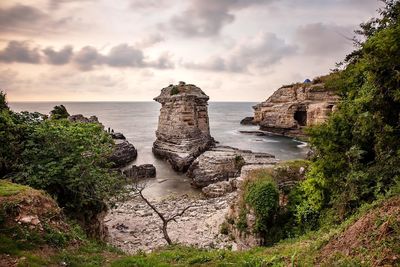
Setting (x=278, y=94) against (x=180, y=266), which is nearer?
(x=180, y=266)

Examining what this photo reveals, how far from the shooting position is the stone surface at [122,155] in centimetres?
3819

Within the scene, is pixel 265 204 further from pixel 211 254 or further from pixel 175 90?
pixel 175 90

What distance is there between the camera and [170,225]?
62.0ft

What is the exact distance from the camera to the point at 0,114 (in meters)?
12.7

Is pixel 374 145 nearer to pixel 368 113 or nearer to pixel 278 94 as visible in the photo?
pixel 368 113

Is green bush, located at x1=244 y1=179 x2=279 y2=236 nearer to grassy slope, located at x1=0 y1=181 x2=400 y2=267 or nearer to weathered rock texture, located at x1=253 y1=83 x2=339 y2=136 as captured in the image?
grassy slope, located at x1=0 y1=181 x2=400 y2=267

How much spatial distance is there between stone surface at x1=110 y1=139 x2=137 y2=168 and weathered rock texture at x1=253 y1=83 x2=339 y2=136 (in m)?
26.9

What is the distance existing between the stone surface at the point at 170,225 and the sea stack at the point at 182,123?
51.4 ft

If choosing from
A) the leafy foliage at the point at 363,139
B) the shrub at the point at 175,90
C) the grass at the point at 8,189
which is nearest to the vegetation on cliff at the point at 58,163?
the grass at the point at 8,189

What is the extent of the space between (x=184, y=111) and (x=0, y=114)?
2948 centimetres

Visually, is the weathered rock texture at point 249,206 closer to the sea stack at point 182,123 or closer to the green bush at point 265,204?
the green bush at point 265,204

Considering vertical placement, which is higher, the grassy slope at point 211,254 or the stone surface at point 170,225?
the grassy slope at point 211,254

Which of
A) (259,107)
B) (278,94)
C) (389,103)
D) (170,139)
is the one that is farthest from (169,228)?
(259,107)

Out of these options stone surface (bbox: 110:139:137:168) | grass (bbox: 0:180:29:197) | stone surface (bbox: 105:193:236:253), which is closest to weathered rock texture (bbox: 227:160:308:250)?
stone surface (bbox: 105:193:236:253)
